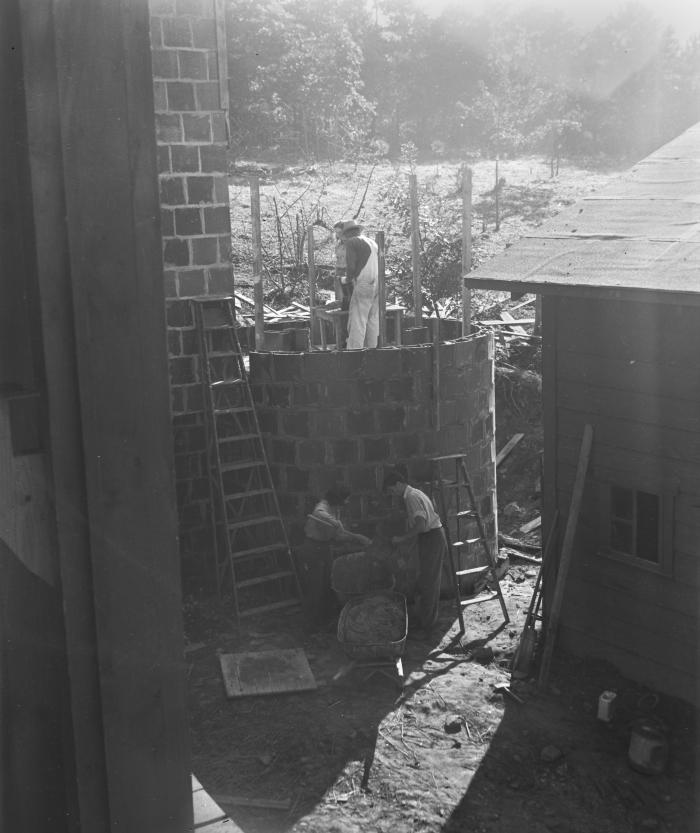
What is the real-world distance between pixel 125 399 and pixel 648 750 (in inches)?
280

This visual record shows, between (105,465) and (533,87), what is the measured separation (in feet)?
159

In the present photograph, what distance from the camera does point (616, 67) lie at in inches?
1964

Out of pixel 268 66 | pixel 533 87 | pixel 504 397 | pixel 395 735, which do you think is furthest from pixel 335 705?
pixel 533 87

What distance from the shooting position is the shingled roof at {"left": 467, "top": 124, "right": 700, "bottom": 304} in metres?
8.43

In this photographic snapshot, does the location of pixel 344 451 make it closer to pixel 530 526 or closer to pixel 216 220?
pixel 216 220

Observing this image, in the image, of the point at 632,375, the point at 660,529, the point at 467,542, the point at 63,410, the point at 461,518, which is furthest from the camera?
the point at 467,542

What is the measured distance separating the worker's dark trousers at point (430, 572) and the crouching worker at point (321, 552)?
0.65 m

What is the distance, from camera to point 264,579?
1171 cm

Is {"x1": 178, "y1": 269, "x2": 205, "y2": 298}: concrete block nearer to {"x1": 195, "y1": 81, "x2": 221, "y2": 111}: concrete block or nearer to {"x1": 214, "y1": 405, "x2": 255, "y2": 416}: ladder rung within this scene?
{"x1": 214, "y1": 405, "x2": 255, "y2": 416}: ladder rung

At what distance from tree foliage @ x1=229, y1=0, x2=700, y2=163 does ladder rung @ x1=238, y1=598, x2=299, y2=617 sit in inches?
954

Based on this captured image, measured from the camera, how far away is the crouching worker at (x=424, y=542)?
11.2 m

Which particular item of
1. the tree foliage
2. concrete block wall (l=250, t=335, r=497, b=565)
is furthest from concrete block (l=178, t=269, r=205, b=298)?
the tree foliage

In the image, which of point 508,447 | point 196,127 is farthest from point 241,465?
point 508,447

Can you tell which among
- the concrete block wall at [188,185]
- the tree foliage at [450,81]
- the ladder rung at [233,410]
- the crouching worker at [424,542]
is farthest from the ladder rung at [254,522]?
the tree foliage at [450,81]
